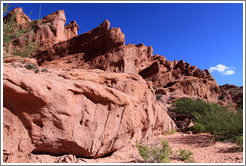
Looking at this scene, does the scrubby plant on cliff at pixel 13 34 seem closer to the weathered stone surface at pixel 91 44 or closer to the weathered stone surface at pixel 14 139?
the weathered stone surface at pixel 14 139

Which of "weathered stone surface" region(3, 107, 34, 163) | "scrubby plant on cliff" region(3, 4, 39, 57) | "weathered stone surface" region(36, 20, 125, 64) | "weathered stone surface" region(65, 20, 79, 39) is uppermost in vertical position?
"weathered stone surface" region(65, 20, 79, 39)

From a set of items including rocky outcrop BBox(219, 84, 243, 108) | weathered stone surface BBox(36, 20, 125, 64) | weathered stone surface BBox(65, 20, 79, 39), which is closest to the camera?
rocky outcrop BBox(219, 84, 243, 108)

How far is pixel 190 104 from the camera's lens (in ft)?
52.4

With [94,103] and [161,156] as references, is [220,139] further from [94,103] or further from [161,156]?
[94,103]

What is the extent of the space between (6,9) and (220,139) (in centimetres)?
873

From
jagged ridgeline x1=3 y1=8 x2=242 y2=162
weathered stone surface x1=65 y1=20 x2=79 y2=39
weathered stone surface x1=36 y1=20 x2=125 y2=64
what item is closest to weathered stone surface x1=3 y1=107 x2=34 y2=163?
jagged ridgeline x1=3 y1=8 x2=242 y2=162

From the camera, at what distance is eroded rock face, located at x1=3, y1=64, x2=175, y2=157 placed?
340cm

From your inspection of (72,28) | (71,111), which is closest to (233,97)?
(72,28)

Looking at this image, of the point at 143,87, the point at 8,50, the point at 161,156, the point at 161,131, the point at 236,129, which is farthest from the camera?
the point at 161,131

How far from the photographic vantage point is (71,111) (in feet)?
13.2

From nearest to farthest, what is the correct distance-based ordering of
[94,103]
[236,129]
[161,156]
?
[161,156] → [94,103] → [236,129]

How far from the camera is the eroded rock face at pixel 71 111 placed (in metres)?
3.40

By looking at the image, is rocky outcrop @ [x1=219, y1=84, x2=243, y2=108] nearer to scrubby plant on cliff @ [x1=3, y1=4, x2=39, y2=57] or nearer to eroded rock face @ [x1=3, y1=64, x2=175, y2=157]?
eroded rock face @ [x1=3, y1=64, x2=175, y2=157]

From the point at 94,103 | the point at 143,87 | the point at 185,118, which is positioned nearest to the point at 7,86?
the point at 94,103
